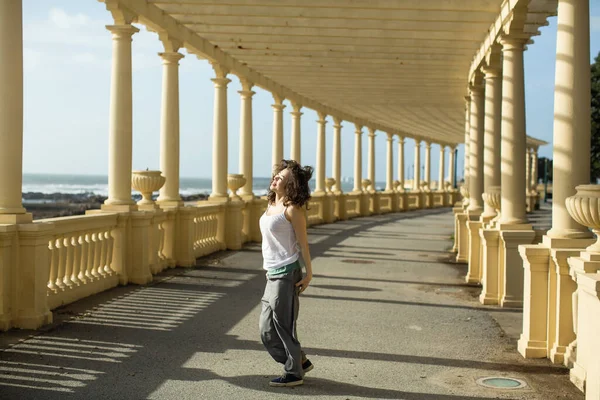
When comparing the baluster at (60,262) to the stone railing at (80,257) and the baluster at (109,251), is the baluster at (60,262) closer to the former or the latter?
the stone railing at (80,257)

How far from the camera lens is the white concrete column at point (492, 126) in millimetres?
15250

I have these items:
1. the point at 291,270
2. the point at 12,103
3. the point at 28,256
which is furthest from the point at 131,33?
the point at 291,270

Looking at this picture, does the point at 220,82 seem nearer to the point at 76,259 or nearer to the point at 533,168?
the point at 76,259

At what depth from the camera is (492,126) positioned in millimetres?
15602

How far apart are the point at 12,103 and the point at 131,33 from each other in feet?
13.9

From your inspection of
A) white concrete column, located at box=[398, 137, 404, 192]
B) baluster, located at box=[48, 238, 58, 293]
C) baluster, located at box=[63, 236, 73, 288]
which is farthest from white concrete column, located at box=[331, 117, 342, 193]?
baluster, located at box=[48, 238, 58, 293]

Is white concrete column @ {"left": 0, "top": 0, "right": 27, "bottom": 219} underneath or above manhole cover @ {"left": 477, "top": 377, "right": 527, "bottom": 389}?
above

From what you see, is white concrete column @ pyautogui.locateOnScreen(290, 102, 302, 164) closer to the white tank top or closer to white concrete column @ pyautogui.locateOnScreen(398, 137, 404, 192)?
white concrete column @ pyautogui.locateOnScreen(398, 137, 404, 192)

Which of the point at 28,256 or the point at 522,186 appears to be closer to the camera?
the point at 28,256

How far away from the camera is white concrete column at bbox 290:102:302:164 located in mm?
28672

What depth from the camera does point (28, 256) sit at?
31.4 ft

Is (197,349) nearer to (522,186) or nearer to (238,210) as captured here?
(522,186)

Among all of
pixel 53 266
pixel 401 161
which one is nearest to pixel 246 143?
pixel 53 266

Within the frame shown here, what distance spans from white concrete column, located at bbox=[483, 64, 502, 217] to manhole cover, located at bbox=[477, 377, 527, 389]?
7678mm
